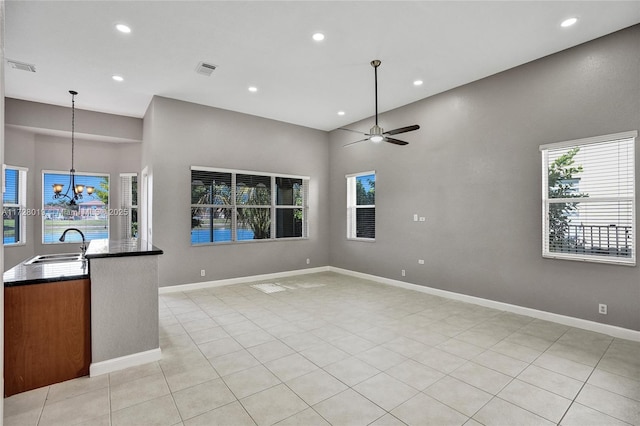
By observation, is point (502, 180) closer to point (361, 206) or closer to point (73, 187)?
point (361, 206)

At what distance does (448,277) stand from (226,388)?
3.91 metres

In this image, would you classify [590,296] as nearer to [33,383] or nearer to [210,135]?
[33,383]

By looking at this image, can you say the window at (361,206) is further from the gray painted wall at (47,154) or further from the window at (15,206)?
the window at (15,206)

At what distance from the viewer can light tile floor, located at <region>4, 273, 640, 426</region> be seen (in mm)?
2172

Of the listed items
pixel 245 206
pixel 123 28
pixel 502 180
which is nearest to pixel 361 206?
pixel 245 206

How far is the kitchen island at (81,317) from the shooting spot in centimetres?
246

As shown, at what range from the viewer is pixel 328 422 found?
6.86ft

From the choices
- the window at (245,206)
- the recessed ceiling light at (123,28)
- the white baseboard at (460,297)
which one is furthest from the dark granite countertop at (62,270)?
the window at (245,206)

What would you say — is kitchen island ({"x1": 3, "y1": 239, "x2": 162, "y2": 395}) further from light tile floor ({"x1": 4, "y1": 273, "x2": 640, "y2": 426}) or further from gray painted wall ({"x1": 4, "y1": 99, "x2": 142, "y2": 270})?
gray painted wall ({"x1": 4, "y1": 99, "x2": 142, "y2": 270})

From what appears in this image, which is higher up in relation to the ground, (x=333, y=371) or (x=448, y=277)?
(x=448, y=277)

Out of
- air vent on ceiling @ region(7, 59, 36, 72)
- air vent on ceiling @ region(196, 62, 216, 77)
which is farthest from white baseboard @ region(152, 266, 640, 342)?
air vent on ceiling @ region(7, 59, 36, 72)

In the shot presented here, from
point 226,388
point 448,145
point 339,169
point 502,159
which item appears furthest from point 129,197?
point 502,159

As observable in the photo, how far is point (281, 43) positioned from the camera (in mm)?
3727

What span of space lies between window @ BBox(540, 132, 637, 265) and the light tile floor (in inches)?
38.8
